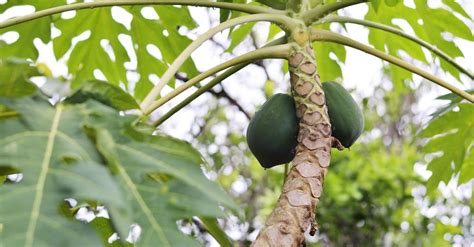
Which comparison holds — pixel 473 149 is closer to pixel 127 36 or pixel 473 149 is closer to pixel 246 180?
pixel 127 36

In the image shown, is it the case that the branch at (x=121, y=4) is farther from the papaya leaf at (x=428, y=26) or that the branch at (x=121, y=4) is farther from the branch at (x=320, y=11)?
the papaya leaf at (x=428, y=26)

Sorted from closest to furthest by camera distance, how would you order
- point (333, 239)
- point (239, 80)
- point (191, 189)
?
1. point (191, 189)
2. point (333, 239)
3. point (239, 80)

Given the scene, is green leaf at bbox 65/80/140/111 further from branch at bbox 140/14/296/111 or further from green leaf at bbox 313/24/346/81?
green leaf at bbox 313/24/346/81

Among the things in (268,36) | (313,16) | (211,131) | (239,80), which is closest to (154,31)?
(268,36)

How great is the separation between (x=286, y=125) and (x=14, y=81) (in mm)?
793

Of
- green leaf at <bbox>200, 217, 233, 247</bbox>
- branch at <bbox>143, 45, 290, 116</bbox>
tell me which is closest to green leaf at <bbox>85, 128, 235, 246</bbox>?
green leaf at <bbox>200, 217, 233, 247</bbox>

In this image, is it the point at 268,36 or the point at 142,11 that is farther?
the point at 268,36

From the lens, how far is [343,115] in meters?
1.96

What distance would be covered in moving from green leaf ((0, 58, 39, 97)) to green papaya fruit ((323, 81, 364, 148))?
923mm

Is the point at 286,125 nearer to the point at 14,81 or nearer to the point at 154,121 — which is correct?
the point at 154,121

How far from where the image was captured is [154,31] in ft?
8.94

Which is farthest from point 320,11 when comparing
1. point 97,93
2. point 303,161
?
point 97,93

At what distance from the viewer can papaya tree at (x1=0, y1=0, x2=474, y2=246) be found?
1014 mm

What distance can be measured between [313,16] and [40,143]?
1.07 metres
